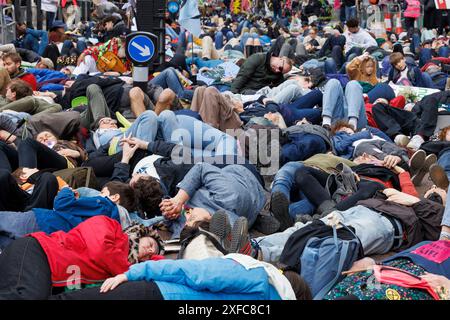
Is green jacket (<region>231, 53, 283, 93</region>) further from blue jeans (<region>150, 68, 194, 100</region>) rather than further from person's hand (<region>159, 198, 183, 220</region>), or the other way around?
person's hand (<region>159, 198, 183, 220</region>)

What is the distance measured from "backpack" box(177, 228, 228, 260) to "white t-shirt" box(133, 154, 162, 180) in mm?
1884

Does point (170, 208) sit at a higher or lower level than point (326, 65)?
higher

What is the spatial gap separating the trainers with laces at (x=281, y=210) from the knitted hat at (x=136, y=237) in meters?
1.44

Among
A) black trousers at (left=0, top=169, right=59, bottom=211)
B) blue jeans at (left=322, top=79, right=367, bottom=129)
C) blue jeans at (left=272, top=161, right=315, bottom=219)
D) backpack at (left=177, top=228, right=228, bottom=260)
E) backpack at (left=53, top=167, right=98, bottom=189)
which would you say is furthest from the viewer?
blue jeans at (left=322, top=79, right=367, bottom=129)

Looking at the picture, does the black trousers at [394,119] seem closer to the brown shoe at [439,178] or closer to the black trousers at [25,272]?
the brown shoe at [439,178]

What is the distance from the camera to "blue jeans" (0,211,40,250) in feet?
17.7

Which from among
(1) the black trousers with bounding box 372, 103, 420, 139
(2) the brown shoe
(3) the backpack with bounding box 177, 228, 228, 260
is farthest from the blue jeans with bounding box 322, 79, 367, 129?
(3) the backpack with bounding box 177, 228, 228, 260

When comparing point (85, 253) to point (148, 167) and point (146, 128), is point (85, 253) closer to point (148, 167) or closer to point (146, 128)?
point (148, 167)

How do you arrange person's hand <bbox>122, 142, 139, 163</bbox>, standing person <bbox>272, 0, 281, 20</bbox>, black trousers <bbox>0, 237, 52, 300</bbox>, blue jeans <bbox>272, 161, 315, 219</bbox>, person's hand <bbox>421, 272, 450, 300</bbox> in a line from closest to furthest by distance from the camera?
1. black trousers <bbox>0, 237, 52, 300</bbox>
2. person's hand <bbox>421, 272, 450, 300</bbox>
3. blue jeans <bbox>272, 161, 315, 219</bbox>
4. person's hand <bbox>122, 142, 139, 163</bbox>
5. standing person <bbox>272, 0, 281, 20</bbox>

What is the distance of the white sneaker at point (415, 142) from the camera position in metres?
9.43

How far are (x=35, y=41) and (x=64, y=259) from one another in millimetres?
13520

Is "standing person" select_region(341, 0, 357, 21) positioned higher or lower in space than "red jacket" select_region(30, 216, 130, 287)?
lower

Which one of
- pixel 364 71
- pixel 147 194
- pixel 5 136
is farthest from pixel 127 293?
pixel 364 71

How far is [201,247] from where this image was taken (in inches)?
203
